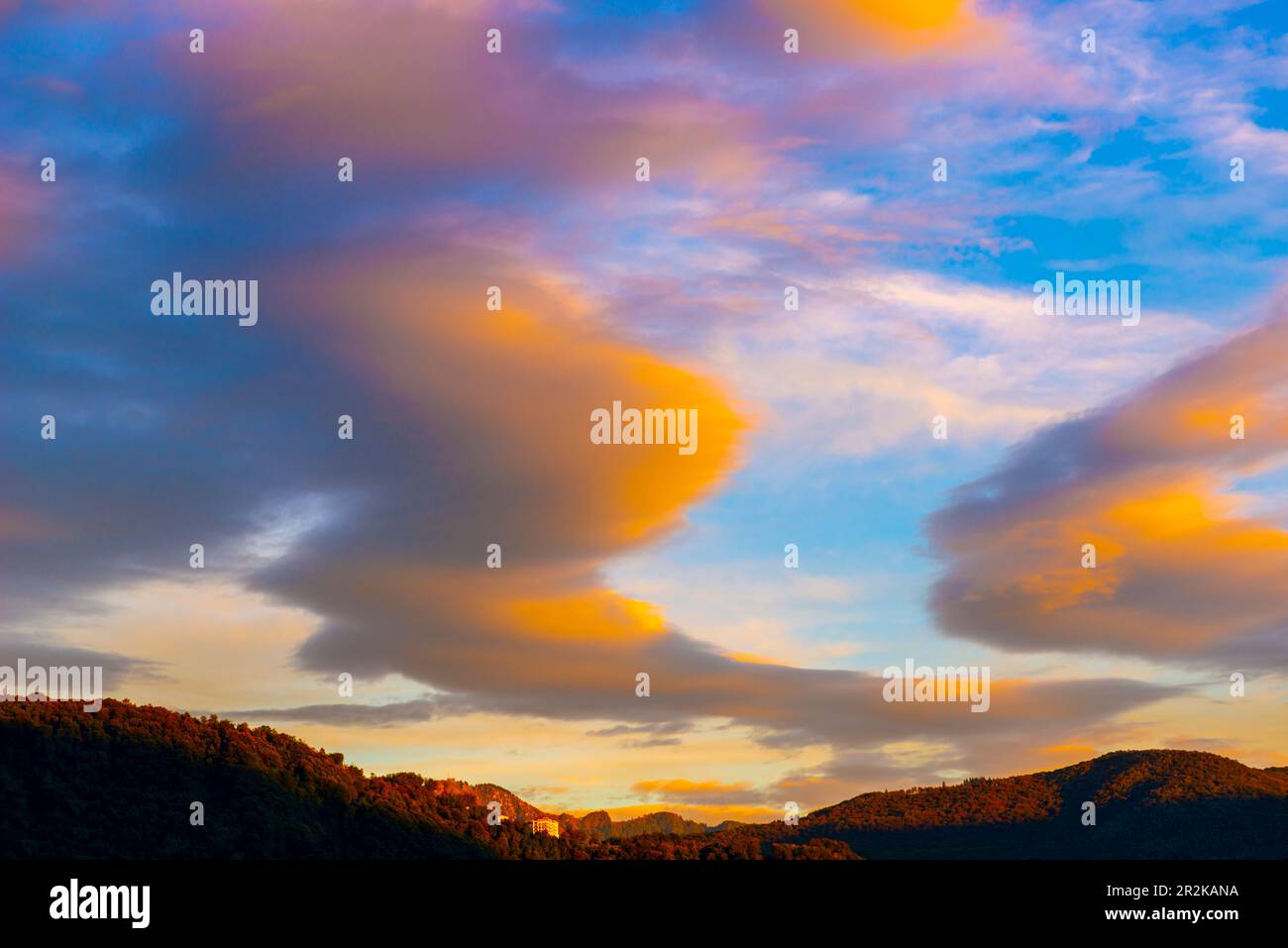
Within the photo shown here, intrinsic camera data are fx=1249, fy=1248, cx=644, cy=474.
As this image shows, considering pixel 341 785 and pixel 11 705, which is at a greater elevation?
pixel 11 705

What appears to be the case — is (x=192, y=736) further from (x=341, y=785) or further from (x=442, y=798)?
(x=442, y=798)
